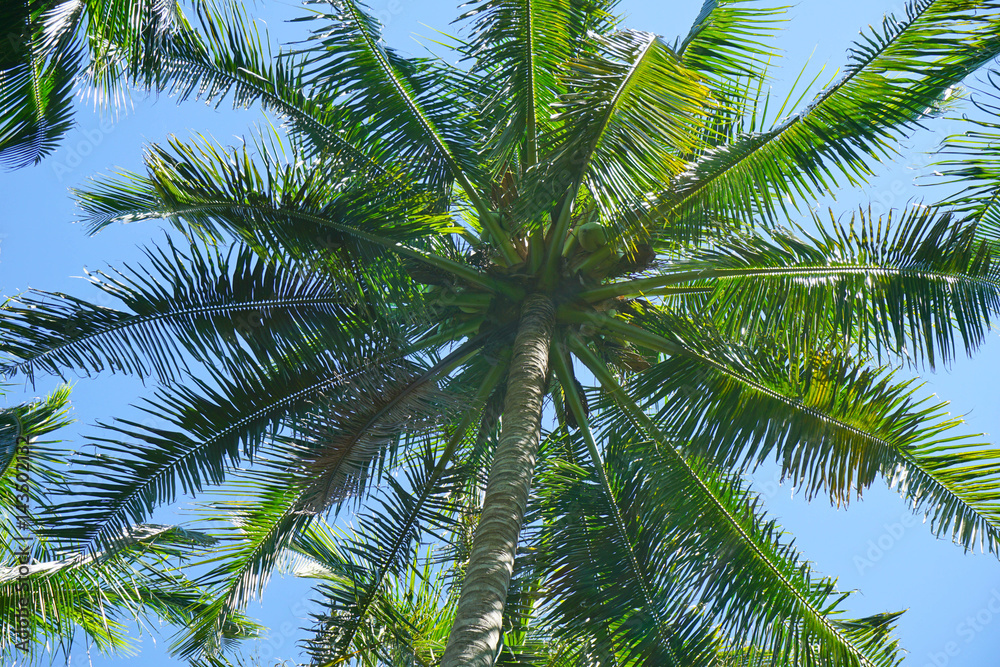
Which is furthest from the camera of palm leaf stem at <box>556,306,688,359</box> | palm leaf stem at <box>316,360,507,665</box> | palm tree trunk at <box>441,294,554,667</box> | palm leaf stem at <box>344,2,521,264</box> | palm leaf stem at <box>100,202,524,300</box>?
palm leaf stem at <box>556,306,688,359</box>

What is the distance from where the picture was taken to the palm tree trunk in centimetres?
478

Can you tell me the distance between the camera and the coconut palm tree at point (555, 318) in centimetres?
618

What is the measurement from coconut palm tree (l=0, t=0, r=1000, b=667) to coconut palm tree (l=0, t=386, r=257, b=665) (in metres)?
0.27

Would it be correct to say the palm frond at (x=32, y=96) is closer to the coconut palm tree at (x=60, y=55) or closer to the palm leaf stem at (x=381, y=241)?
the coconut palm tree at (x=60, y=55)

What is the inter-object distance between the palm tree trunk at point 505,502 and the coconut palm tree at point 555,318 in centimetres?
4

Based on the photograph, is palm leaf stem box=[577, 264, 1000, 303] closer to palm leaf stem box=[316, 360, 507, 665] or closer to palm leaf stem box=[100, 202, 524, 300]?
palm leaf stem box=[100, 202, 524, 300]

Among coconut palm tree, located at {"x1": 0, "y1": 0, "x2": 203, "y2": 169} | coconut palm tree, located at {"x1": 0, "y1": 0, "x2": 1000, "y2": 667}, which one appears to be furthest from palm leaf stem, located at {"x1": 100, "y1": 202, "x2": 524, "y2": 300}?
coconut palm tree, located at {"x1": 0, "y1": 0, "x2": 203, "y2": 169}

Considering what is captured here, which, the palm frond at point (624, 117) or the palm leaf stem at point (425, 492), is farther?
the palm leaf stem at point (425, 492)

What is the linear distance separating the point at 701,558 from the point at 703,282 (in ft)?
8.03

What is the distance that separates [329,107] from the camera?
7.23 meters

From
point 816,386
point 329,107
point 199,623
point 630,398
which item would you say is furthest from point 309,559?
point 816,386

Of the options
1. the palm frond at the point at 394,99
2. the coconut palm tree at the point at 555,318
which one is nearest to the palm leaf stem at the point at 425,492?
the coconut palm tree at the point at 555,318

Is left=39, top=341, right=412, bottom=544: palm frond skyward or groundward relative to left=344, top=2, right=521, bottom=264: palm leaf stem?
groundward

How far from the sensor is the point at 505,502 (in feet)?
18.9
